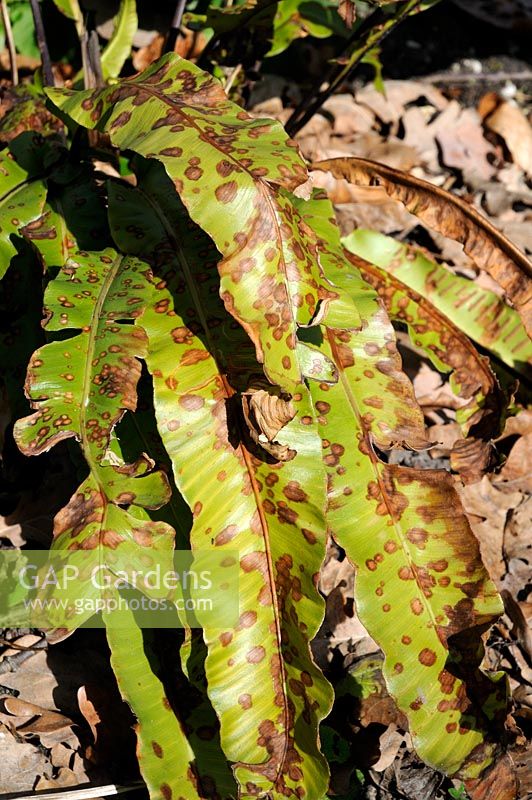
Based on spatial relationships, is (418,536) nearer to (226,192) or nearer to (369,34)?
(226,192)

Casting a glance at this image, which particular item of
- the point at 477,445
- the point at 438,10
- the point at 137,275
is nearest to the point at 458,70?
the point at 438,10

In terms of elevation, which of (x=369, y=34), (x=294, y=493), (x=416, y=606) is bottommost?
(x=416, y=606)

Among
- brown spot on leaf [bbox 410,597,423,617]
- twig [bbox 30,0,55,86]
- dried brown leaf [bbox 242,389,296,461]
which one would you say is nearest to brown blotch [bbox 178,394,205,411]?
dried brown leaf [bbox 242,389,296,461]

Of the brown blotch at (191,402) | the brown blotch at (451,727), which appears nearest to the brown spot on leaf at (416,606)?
the brown blotch at (451,727)

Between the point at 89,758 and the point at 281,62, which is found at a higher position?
the point at 281,62

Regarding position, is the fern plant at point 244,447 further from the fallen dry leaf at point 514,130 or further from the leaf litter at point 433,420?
the fallen dry leaf at point 514,130

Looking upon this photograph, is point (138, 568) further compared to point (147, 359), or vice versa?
point (147, 359)

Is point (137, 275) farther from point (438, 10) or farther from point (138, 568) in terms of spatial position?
point (438, 10)

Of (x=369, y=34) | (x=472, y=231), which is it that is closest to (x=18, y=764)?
(x=472, y=231)
